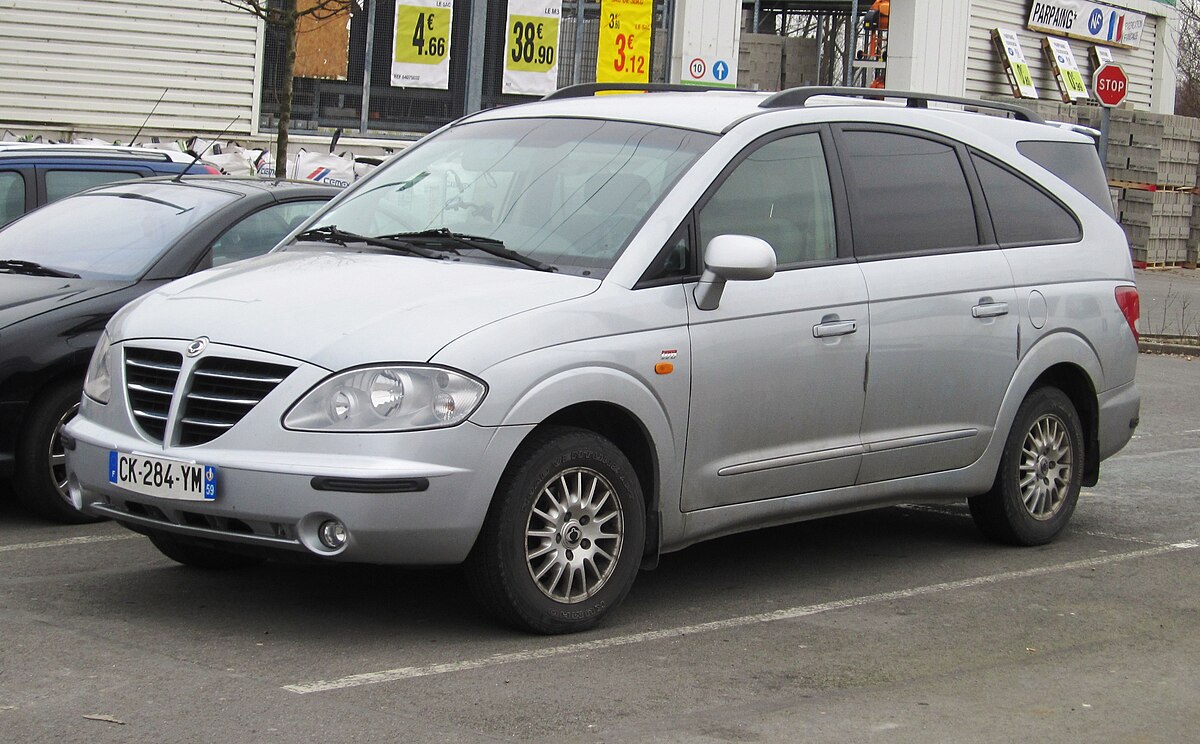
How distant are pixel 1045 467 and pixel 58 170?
5837 millimetres

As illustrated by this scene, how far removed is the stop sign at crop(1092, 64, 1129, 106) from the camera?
67.2 ft

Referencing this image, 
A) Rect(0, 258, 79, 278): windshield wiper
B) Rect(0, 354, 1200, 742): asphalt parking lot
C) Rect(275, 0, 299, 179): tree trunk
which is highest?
Rect(275, 0, 299, 179): tree trunk

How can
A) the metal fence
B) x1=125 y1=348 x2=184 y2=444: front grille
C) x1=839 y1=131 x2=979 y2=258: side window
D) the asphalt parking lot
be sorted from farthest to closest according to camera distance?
the metal fence
x1=839 y1=131 x2=979 y2=258: side window
x1=125 y1=348 x2=184 y2=444: front grille
the asphalt parking lot

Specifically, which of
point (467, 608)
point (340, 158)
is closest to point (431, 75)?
point (340, 158)

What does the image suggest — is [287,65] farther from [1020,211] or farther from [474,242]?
[474,242]

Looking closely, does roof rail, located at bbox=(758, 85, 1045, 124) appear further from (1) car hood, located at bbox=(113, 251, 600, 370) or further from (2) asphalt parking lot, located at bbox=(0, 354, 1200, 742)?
(2) asphalt parking lot, located at bbox=(0, 354, 1200, 742)

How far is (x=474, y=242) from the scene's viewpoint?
609 centimetres

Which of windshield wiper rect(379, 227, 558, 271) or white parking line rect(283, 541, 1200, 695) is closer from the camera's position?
white parking line rect(283, 541, 1200, 695)

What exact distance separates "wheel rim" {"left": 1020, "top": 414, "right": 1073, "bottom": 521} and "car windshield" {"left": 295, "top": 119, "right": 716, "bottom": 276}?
226 cm

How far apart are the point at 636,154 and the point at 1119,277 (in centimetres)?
275

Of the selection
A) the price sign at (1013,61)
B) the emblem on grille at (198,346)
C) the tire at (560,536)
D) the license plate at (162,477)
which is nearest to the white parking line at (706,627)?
the tire at (560,536)

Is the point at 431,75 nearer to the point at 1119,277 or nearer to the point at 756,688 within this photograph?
the point at 1119,277

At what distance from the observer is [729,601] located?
6348 millimetres

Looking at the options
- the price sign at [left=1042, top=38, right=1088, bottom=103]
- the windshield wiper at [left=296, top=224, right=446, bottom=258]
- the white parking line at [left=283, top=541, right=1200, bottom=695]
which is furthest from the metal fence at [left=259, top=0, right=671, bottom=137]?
the white parking line at [left=283, top=541, right=1200, bottom=695]
